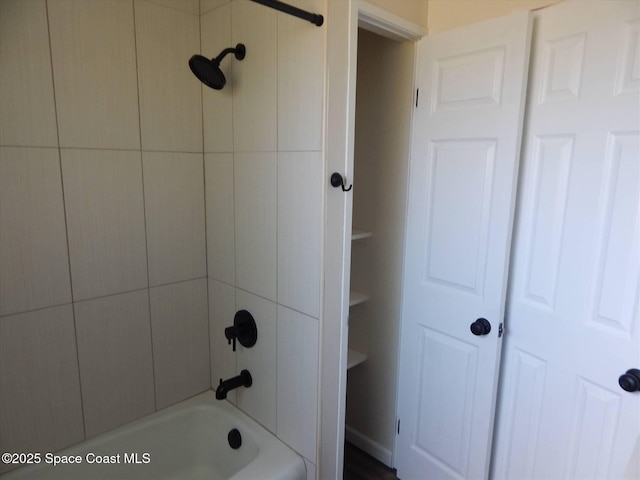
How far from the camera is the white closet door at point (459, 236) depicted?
1.48 meters

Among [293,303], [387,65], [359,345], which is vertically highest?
[387,65]

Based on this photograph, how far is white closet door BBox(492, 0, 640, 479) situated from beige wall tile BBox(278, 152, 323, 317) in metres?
0.77

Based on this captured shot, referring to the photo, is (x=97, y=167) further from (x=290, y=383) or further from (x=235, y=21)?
(x=290, y=383)

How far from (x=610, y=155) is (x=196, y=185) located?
5.32 ft

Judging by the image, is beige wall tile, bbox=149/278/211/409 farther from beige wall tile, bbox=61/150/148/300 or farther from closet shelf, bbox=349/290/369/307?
closet shelf, bbox=349/290/369/307

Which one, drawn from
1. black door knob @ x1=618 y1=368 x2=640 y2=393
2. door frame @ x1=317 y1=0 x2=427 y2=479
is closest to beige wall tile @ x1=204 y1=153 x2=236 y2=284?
door frame @ x1=317 y1=0 x2=427 y2=479

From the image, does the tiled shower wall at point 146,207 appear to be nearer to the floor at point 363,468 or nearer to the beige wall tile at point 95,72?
the beige wall tile at point 95,72

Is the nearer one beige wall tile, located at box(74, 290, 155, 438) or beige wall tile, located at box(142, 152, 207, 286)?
beige wall tile, located at box(74, 290, 155, 438)

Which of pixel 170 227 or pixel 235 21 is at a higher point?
pixel 235 21

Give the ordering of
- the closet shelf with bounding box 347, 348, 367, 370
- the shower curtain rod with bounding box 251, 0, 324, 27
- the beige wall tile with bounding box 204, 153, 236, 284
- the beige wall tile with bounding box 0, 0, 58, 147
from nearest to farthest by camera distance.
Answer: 1. the shower curtain rod with bounding box 251, 0, 324, 27
2. the beige wall tile with bounding box 0, 0, 58, 147
3. the beige wall tile with bounding box 204, 153, 236, 284
4. the closet shelf with bounding box 347, 348, 367, 370

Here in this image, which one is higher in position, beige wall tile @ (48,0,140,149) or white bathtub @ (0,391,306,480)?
beige wall tile @ (48,0,140,149)

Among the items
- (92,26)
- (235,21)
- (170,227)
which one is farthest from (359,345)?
(92,26)

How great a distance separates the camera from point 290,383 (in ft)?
5.43

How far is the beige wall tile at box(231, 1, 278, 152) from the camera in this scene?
153 cm
